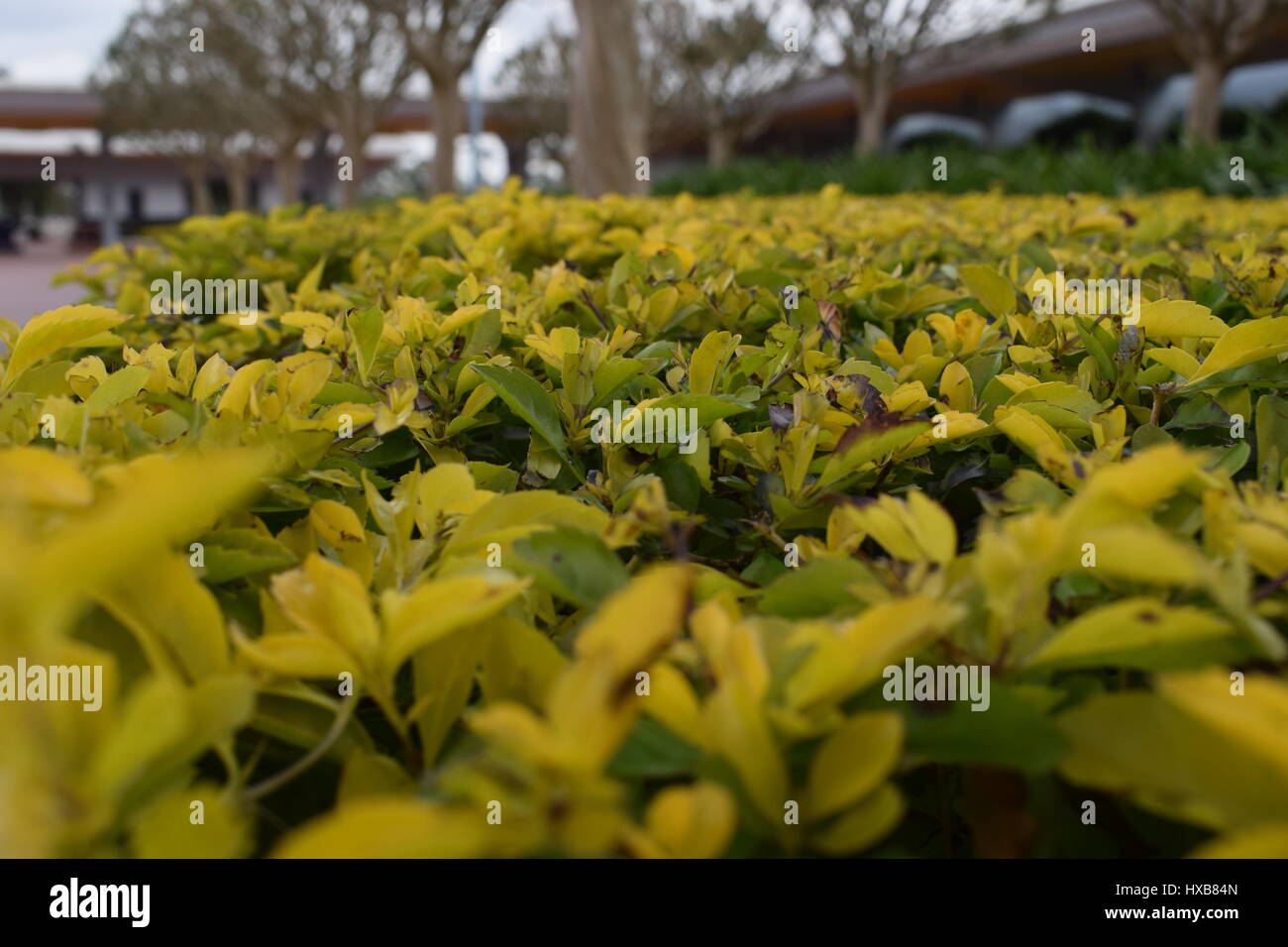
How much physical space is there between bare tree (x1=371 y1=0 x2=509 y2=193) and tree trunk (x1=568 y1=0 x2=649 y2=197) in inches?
200

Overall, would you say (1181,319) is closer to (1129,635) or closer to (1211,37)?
(1129,635)

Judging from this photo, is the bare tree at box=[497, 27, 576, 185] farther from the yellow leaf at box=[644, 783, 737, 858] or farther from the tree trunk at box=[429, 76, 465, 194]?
the yellow leaf at box=[644, 783, 737, 858]

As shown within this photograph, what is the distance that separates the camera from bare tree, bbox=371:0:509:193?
39.5ft

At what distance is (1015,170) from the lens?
10086 millimetres

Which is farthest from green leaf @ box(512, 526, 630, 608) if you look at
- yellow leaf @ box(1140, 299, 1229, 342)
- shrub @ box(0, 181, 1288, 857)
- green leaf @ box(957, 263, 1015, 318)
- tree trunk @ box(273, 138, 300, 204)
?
tree trunk @ box(273, 138, 300, 204)

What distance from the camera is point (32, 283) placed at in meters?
18.8

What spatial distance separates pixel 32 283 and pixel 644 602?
21850 mm

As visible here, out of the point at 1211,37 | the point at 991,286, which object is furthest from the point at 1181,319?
the point at 1211,37

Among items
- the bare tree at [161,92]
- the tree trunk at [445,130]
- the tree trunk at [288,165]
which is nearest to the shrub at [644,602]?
the tree trunk at [445,130]

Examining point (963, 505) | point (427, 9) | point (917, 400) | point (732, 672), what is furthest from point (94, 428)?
point (427, 9)

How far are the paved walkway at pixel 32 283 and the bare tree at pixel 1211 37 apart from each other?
13090mm
